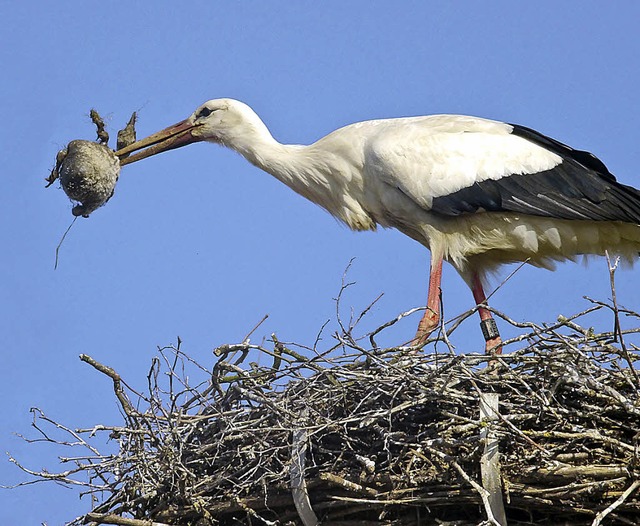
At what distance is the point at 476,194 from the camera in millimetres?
5715

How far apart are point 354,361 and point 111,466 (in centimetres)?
102

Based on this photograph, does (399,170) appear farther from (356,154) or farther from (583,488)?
(583,488)

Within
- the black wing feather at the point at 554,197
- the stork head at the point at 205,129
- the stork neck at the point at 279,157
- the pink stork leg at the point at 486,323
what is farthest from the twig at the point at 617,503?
the stork head at the point at 205,129

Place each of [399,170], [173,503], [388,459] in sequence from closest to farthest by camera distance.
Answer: [388,459] < [173,503] < [399,170]

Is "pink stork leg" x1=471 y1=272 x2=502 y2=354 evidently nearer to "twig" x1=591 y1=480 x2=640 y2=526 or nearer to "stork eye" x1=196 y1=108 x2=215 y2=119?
"stork eye" x1=196 y1=108 x2=215 y2=119

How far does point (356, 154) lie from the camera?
234 inches

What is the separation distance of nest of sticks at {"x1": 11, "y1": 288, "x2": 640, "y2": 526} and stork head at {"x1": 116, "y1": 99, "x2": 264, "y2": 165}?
2.09 m

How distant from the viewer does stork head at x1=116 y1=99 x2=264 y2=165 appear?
6.45 meters

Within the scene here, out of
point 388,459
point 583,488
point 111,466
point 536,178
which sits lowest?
point 583,488

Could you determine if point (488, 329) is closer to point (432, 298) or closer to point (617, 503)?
point (432, 298)

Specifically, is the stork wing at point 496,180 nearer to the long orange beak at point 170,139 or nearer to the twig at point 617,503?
the long orange beak at point 170,139

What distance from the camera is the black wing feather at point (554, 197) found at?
5.68m

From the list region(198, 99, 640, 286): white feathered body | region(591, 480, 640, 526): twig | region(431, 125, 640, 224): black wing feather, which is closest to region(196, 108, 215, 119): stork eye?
region(198, 99, 640, 286): white feathered body

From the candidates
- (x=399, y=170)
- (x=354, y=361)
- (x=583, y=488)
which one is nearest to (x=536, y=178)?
(x=399, y=170)
